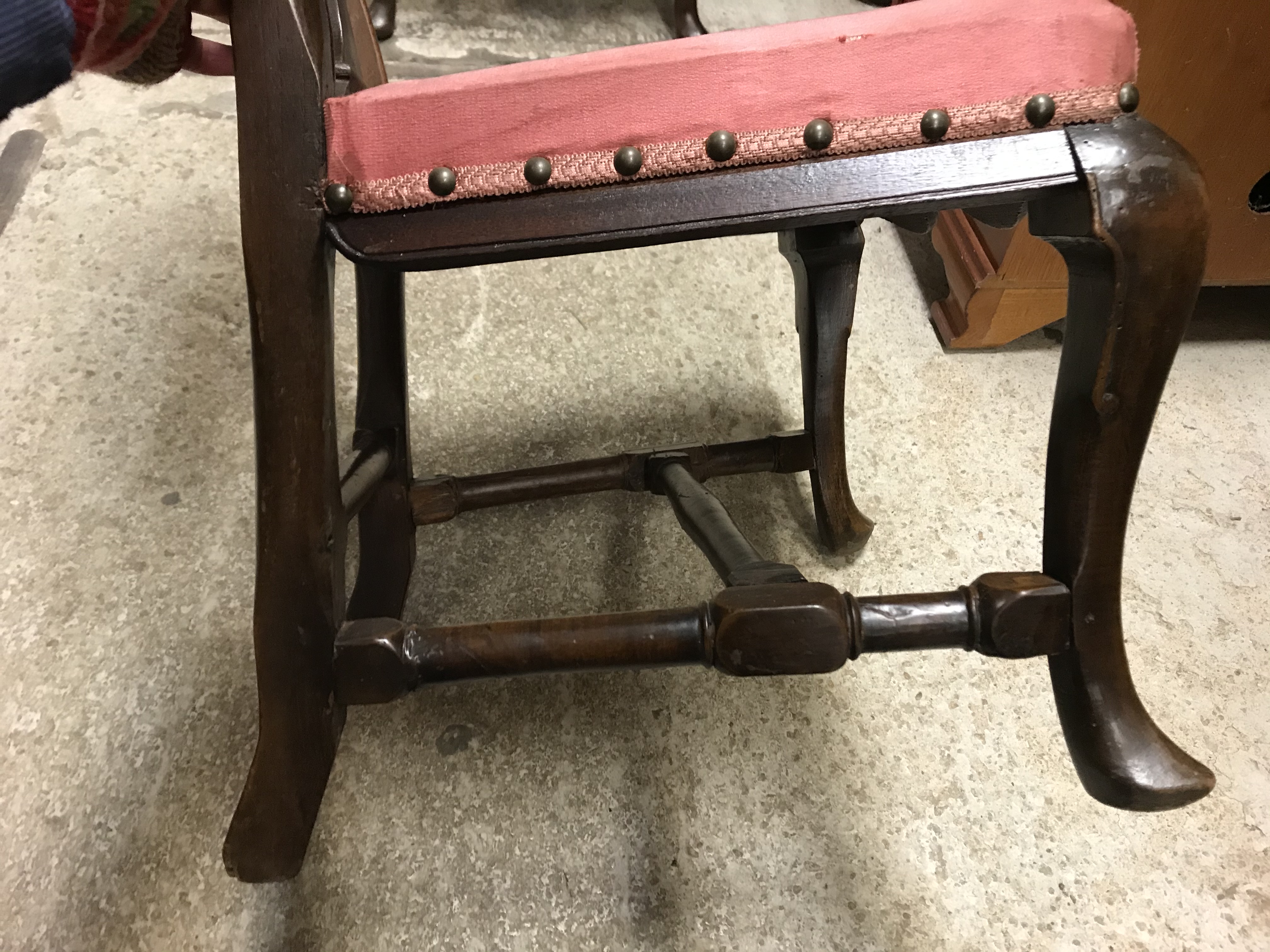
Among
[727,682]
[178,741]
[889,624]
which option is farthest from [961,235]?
[178,741]

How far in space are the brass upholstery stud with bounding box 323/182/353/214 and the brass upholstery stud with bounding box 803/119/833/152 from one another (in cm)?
24

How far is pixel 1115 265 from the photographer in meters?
0.40

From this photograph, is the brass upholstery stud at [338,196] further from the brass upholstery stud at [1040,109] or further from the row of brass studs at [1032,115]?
the brass upholstery stud at [1040,109]

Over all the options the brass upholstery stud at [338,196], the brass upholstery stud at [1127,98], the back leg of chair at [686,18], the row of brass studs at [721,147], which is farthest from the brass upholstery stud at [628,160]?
the back leg of chair at [686,18]

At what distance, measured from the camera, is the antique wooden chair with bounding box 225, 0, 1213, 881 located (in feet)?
1.29

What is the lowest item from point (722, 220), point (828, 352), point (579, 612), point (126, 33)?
point (579, 612)

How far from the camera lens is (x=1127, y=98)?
40 cm

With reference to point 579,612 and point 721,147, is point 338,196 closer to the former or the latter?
point 721,147

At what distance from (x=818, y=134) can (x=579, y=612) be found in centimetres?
60

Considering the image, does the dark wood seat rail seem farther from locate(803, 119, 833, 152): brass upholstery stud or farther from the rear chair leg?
the rear chair leg

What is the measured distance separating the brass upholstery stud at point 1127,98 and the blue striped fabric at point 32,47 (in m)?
0.52

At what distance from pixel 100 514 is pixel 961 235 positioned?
1.20 metres

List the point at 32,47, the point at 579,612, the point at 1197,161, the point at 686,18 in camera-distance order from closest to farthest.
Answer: the point at 32,47, the point at 1197,161, the point at 579,612, the point at 686,18

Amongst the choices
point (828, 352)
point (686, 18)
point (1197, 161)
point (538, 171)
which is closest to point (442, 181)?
point (538, 171)
